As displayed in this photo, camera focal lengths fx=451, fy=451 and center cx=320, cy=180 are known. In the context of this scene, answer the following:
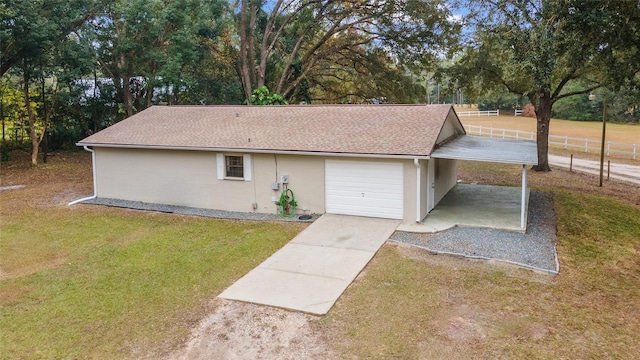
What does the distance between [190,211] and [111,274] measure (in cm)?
517

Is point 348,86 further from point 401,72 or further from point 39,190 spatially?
point 39,190

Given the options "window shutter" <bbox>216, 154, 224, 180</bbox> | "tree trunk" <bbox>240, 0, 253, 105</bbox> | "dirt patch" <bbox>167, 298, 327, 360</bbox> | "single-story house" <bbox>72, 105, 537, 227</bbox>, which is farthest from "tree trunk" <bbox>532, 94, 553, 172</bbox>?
"dirt patch" <bbox>167, 298, 327, 360</bbox>

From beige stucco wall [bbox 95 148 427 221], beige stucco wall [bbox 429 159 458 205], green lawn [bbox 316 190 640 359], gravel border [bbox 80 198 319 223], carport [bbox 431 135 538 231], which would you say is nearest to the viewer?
green lawn [bbox 316 190 640 359]

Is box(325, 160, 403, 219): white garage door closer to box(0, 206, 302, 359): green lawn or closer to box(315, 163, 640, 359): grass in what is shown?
box(0, 206, 302, 359): green lawn

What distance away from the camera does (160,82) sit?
77.4 ft

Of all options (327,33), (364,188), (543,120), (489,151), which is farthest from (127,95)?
(543,120)

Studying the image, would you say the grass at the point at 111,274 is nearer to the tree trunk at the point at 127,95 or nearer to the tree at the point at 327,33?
the tree trunk at the point at 127,95

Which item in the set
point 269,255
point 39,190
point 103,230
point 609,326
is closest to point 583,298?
point 609,326

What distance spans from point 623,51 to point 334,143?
8584mm

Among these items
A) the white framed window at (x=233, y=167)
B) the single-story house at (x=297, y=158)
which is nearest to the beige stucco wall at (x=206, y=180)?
the single-story house at (x=297, y=158)

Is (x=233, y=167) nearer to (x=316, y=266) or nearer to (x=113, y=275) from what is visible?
(x=113, y=275)

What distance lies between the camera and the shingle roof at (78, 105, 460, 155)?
12.8 metres

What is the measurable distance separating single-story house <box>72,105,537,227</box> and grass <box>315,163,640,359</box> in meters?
2.61

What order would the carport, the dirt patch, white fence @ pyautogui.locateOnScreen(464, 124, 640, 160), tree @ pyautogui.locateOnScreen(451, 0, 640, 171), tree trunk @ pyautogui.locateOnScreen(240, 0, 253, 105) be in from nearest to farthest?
the dirt patch
tree @ pyautogui.locateOnScreen(451, 0, 640, 171)
the carport
tree trunk @ pyautogui.locateOnScreen(240, 0, 253, 105)
white fence @ pyautogui.locateOnScreen(464, 124, 640, 160)
